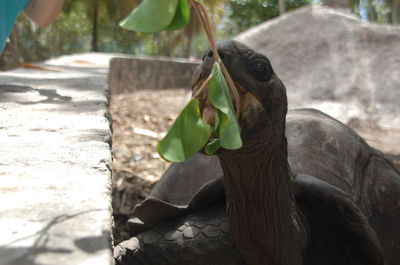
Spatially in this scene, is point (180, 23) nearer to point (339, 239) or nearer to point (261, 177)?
point (261, 177)

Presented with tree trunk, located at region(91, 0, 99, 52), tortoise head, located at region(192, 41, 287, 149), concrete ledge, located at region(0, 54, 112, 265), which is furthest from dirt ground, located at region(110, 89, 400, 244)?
tree trunk, located at region(91, 0, 99, 52)

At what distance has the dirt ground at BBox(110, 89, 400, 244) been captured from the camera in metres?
2.96

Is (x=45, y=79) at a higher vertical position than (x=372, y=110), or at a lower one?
higher

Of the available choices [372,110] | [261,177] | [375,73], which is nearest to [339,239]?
[261,177]

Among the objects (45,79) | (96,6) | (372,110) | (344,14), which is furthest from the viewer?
(96,6)

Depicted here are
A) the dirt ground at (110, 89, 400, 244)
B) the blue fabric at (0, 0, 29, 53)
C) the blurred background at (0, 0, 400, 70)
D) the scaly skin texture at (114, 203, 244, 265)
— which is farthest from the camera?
the blurred background at (0, 0, 400, 70)

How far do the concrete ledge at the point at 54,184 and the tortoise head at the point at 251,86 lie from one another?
31 centimetres

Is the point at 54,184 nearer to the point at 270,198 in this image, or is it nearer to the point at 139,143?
the point at 270,198

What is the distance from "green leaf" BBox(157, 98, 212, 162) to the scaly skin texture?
803 millimetres

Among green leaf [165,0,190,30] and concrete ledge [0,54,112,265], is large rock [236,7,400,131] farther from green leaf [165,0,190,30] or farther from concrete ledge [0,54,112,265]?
green leaf [165,0,190,30]

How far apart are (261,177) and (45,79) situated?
2.31 metres

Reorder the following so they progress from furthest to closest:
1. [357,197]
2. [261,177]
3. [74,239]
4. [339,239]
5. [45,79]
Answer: [45,79]
[357,197]
[339,239]
[261,177]
[74,239]

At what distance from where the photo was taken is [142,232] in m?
2.00

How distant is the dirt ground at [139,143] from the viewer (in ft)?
9.70
